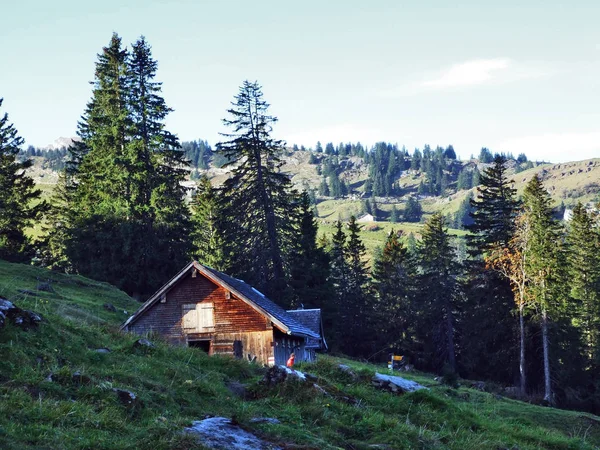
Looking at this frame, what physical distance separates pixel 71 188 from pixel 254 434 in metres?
64.7

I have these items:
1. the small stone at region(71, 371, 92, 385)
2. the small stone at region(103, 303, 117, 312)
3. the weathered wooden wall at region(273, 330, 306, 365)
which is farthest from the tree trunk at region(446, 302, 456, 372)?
the small stone at region(71, 371, 92, 385)

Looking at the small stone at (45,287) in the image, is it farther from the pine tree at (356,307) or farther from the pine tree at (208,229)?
the pine tree at (356,307)

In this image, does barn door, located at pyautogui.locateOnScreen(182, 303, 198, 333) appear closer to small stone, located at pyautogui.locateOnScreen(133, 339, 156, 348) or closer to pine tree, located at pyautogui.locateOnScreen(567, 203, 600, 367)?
small stone, located at pyautogui.locateOnScreen(133, 339, 156, 348)

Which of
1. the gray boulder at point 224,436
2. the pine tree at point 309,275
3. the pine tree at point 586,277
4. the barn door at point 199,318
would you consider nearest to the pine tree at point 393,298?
the pine tree at point 309,275

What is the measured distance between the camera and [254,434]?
13.2 meters

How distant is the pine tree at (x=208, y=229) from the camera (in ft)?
235

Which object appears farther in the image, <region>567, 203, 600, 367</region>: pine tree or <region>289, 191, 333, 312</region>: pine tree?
<region>289, 191, 333, 312</region>: pine tree

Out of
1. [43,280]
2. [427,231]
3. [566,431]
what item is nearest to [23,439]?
[566,431]

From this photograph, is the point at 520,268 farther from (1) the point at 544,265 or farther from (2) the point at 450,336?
(2) the point at 450,336

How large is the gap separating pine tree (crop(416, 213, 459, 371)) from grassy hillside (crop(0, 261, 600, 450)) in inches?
1934

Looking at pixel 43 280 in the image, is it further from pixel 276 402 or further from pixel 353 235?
pixel 353 235

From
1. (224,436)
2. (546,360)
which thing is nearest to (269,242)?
(546,360)

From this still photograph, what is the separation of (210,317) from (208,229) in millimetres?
39459

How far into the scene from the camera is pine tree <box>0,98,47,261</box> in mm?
59875
